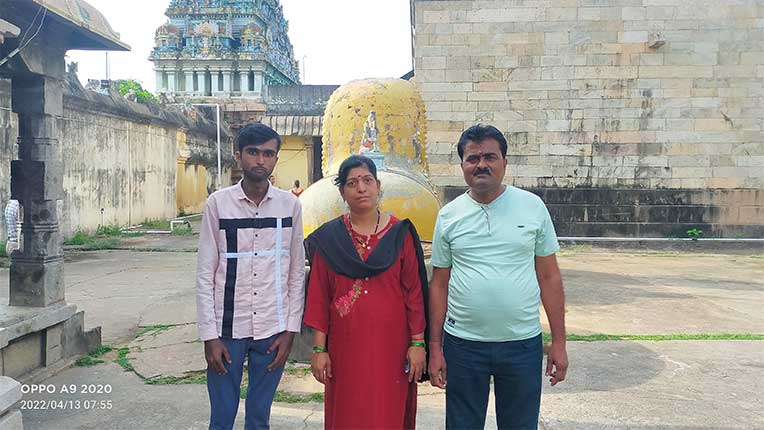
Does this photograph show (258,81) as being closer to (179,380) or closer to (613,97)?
(613,97)

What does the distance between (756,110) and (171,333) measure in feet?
34.4

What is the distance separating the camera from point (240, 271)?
243cm

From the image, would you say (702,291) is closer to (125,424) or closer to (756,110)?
(756,110)

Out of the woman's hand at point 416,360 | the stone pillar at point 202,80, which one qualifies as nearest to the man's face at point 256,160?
the woman's hand at point 416,360

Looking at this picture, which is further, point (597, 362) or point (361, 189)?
point (597, 362)

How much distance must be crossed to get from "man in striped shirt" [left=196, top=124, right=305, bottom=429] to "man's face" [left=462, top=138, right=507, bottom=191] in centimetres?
83

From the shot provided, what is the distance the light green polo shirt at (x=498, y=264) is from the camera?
2182 mm

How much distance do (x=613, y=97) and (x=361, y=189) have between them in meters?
9.59

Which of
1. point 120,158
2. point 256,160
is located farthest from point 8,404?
point 120,158

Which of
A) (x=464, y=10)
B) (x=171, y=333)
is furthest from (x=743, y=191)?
(x=171, y=333)

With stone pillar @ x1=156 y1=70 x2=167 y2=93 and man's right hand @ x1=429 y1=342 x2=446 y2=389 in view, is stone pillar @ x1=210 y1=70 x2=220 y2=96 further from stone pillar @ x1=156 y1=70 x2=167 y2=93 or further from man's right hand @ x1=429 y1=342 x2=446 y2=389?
man's right hand @ x1=429 y1=342 x2=446 y2=389

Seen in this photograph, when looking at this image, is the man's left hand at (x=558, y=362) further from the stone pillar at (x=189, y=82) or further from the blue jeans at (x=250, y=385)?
the stone pillar at (x=189, y=82)

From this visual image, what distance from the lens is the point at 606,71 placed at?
34.9 feet

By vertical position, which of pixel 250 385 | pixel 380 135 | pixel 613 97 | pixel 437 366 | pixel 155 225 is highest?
pixel 613 97
